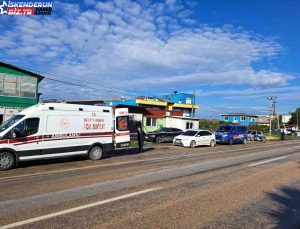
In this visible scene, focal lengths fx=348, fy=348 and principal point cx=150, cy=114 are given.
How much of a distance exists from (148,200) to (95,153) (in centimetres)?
980

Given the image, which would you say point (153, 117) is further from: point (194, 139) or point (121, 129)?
point (121, 129)

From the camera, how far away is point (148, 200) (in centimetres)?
770

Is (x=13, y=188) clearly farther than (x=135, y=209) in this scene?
Yes

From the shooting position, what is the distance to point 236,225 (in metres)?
6.05

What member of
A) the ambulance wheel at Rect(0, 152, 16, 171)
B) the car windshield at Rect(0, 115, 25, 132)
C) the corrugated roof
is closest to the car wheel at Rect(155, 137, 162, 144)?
the corrugated roof

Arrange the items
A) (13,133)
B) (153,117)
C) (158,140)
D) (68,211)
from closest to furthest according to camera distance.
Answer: (68,211) < (13,133) < (158,140) < (153,117)

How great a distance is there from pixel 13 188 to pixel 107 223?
4.33 meters

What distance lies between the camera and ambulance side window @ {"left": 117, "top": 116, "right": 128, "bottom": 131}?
1883 centimetres

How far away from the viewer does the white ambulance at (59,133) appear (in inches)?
550

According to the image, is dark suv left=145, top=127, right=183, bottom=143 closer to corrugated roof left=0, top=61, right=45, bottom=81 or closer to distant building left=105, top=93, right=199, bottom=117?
corrugated roof left=0, top=61, right=45, bottom=81

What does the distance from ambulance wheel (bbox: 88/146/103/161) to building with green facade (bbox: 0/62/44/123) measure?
16.9 m

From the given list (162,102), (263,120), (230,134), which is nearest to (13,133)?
(230,134)

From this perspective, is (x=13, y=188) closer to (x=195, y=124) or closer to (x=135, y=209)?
(x=135, y=209)

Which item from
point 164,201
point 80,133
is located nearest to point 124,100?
point 80,133
